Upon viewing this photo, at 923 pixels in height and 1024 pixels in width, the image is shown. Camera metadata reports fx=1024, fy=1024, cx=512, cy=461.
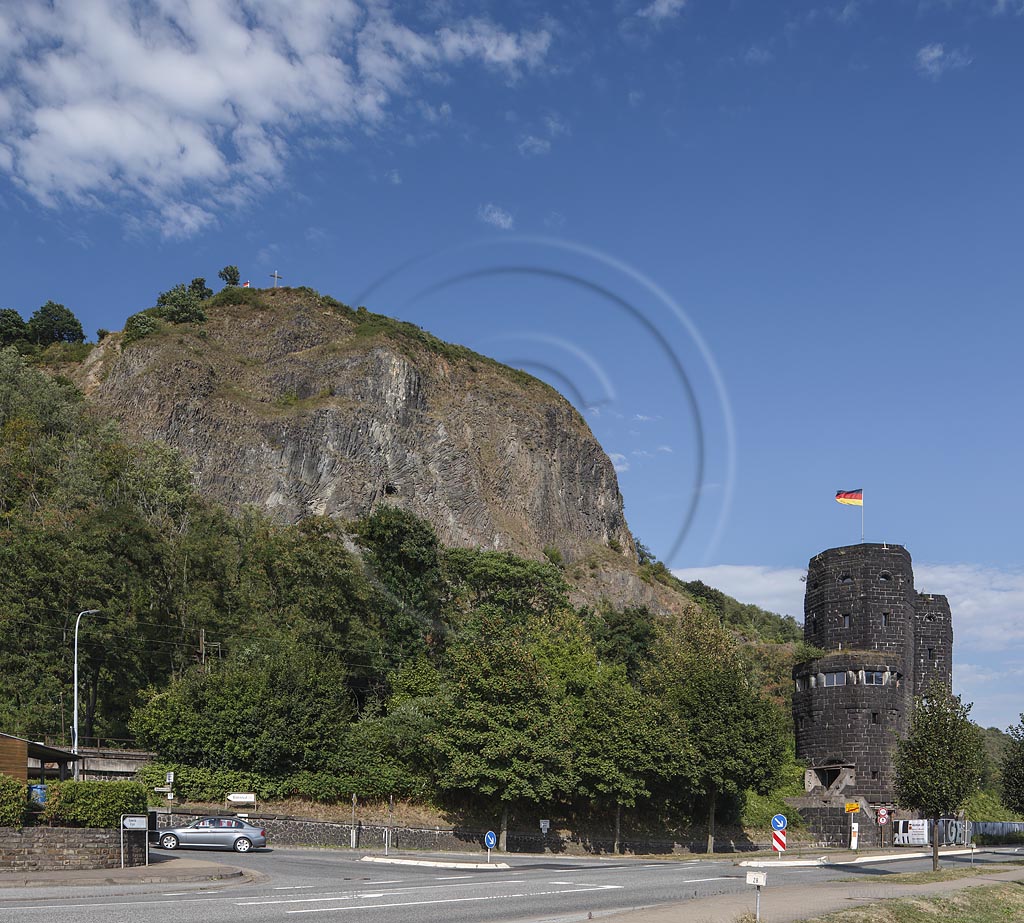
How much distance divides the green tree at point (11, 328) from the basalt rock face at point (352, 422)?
27.0 m

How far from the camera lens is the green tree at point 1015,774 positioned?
81.8 metres

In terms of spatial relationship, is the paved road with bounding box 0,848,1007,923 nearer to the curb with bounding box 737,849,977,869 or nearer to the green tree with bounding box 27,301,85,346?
the curb with bounding box 737,849,977,869

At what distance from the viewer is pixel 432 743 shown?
55969 millimetres

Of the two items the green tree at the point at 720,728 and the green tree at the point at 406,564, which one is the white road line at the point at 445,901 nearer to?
the green tree at the point at 720,728

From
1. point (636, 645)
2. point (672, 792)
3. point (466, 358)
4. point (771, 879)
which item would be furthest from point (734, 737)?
point (466, 358)

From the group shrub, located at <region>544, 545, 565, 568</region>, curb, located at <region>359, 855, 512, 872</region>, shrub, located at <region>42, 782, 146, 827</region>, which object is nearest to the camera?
shrub, located at <region>42, 782, 146, 827</region>

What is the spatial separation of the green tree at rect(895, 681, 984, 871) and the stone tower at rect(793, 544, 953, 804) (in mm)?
39265

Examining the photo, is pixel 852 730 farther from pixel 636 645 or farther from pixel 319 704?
pixel 319 704

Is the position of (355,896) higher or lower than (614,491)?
lower

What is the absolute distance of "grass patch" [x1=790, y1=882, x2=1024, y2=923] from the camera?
1043 inches

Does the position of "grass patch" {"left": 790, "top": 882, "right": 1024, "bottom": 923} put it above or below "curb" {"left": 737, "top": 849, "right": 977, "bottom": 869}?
above

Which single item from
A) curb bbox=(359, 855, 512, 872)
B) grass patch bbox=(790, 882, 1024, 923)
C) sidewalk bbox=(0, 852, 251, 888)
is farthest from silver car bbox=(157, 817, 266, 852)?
grass patch bbox=(790, 882, 1024, 923)

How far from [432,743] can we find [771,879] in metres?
21.6

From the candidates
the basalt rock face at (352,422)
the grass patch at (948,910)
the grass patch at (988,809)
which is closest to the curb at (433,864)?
the grass patch at (948,910)
